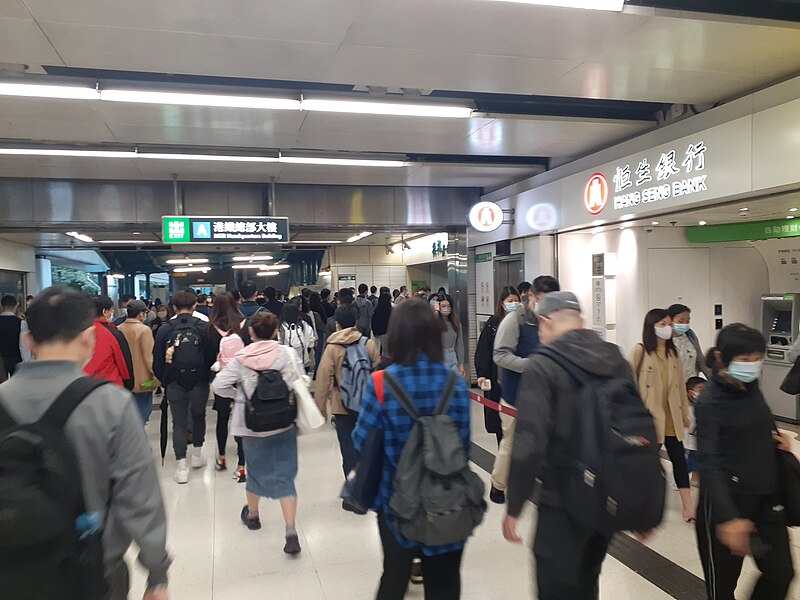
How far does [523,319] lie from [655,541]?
1.68m

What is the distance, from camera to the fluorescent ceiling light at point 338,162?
675 cm

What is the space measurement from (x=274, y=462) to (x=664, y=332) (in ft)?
9.20

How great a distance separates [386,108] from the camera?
4949mm

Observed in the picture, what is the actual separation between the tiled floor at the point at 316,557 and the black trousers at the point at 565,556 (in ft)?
4.00

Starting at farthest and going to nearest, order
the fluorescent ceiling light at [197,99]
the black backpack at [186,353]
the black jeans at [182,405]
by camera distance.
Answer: the black jeans at [182,405] → the black backpack at [186,353] → the fluorescent ceiling light at [197,99]

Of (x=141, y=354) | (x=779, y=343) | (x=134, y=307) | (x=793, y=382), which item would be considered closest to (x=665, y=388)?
(x=793, y=382)

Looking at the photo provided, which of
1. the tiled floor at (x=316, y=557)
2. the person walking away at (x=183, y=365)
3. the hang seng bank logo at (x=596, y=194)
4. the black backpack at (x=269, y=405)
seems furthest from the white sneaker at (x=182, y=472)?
the hang seng bank logo at (x=596, y=194)

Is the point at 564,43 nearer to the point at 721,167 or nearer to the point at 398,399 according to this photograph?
the point at 721,167

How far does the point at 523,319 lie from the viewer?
13.8 ft

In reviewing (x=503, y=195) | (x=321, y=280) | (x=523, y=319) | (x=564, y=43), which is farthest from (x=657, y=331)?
(x=321, y=280)

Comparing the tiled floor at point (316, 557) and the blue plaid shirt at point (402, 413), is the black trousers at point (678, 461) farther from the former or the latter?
the blue plaid shirt at point (402, 413)

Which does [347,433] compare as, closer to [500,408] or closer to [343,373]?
[343,373]

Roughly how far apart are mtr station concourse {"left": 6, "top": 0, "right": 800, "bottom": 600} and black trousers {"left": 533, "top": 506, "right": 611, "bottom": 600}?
12mm

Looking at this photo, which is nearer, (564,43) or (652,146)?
(564,43)
